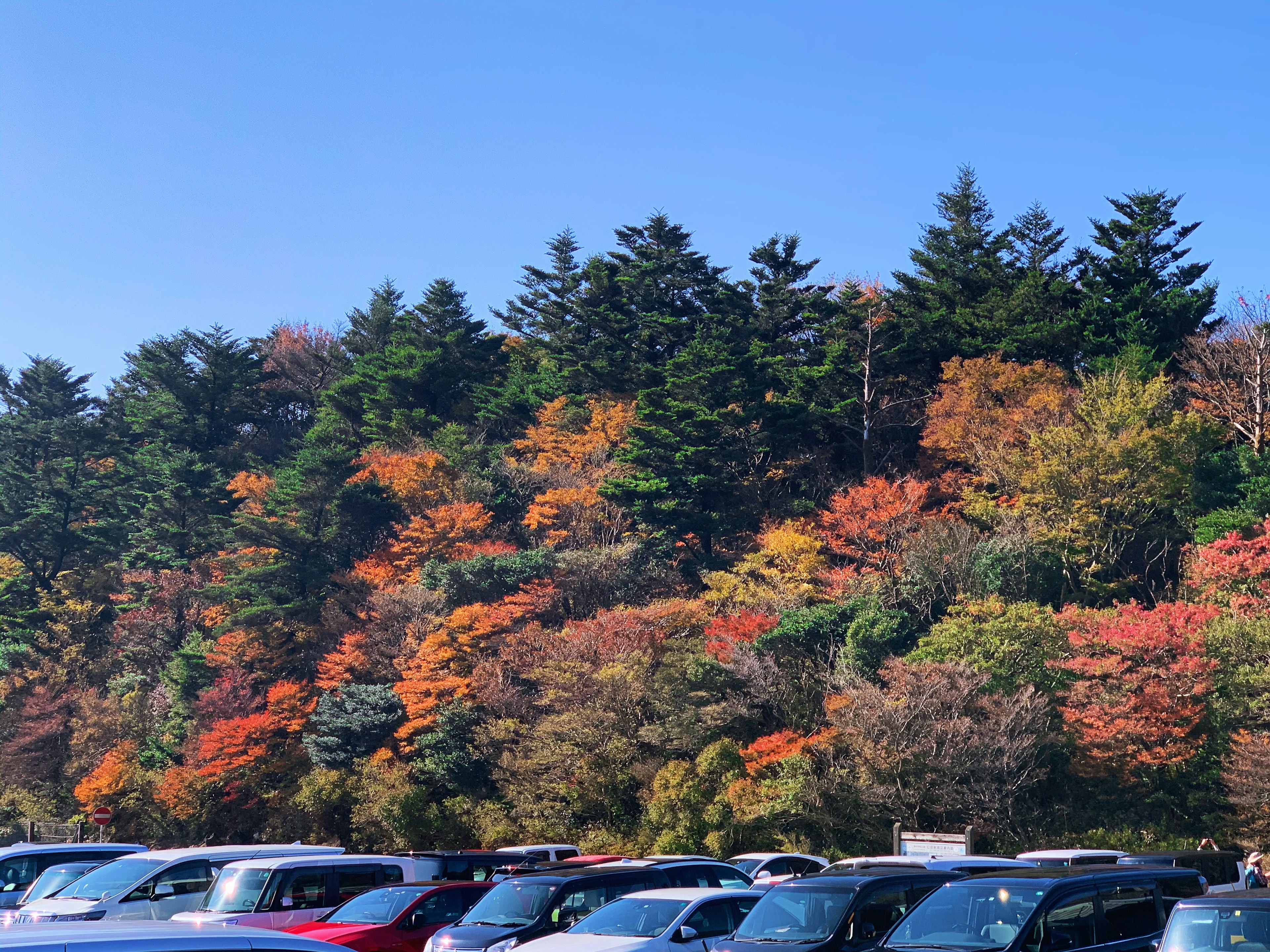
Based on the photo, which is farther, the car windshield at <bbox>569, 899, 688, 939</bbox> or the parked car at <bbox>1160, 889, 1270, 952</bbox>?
the car windshield at <bbox>569, 899, 688, 939</bbox>

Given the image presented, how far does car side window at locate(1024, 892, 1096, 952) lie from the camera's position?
31.4 feet

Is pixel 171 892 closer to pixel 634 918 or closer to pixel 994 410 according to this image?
pixel 634 918

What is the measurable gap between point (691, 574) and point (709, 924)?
34.4m

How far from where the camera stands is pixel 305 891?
15.8 meters

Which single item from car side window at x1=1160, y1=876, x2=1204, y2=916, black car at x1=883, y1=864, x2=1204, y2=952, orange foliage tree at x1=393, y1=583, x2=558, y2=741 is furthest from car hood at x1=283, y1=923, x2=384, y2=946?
orange foliage tree at x1=393, y1=583, x2=558, y2=741

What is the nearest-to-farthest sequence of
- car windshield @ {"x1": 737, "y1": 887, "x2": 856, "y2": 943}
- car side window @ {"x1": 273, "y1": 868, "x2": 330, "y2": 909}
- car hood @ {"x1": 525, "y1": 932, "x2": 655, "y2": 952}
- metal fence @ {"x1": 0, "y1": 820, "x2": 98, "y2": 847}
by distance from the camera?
car windshield @ {"x1": 737, "y1": 887, "x2": 856, "y2": 943} → car hood @ {"x1": 525, "y1": 932, "x2": 655, "y2": 952} → car side window @ {"x1": 273, "y1": 868, "x2": 330, "y2": 909} → metal fence @ {"x1": 0, "y1": 820, "x2": 98, "y2": 847}

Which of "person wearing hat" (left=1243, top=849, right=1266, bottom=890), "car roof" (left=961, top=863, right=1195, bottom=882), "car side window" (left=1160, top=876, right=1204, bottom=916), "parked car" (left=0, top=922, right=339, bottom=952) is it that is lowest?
"person wearing hat" (left=1243, top=849, right=1266, bottom=890)

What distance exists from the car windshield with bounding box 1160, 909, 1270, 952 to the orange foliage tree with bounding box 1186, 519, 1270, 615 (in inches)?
1009

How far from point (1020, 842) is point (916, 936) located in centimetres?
2055

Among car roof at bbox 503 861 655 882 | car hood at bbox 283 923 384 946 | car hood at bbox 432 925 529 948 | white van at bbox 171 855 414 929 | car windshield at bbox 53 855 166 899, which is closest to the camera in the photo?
car hood at bbox 432 925 529 948

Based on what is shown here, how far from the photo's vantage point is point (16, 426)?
68188 millimetres

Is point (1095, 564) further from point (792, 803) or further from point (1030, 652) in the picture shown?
point (792, 803)

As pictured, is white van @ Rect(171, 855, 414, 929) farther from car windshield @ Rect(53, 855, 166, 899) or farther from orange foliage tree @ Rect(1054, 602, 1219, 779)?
orange foliage tree @ Rect(1054, 602, 1219, 779)

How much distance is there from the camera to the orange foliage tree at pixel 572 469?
48625mm
